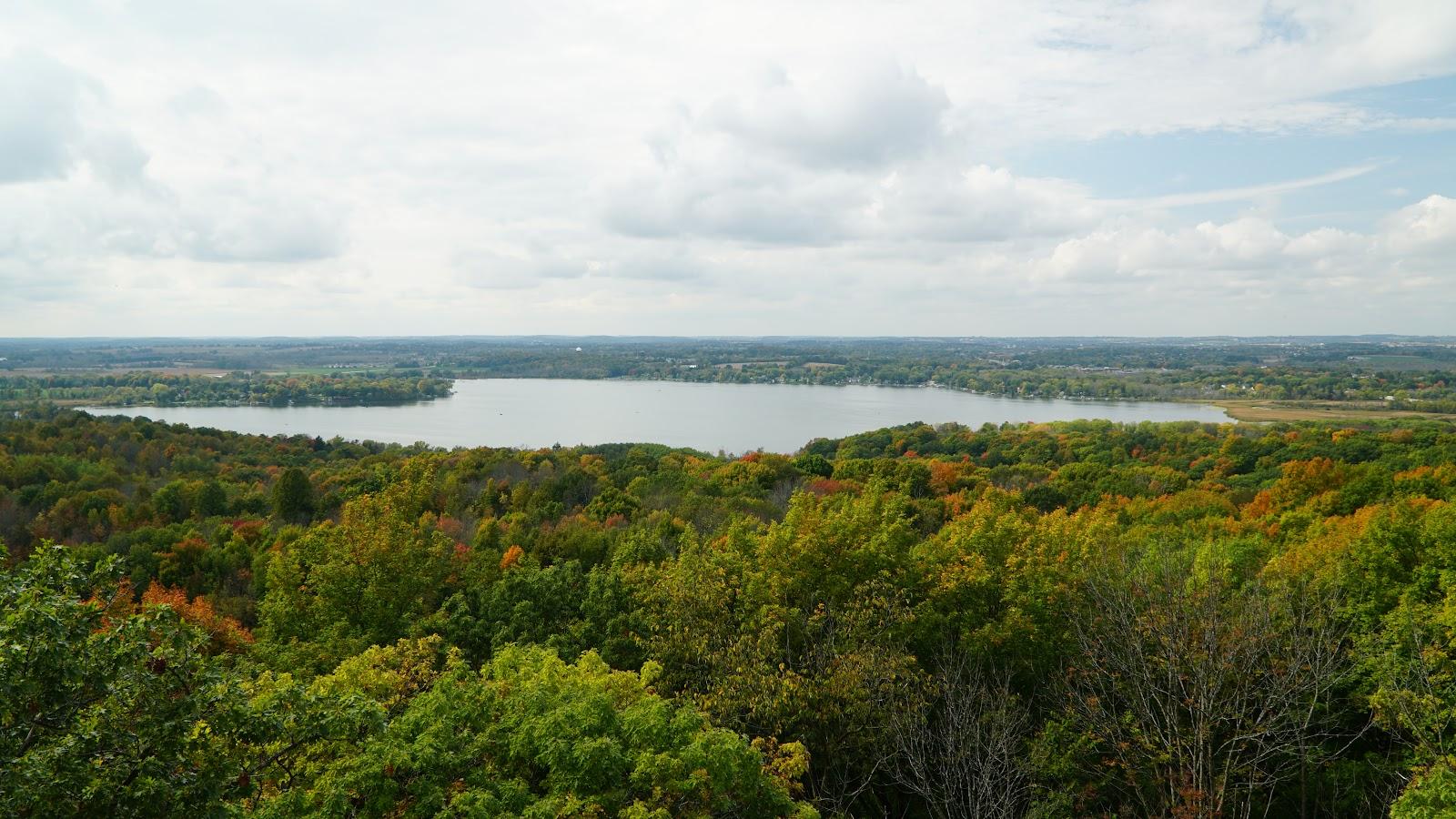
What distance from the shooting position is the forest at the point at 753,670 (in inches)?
284

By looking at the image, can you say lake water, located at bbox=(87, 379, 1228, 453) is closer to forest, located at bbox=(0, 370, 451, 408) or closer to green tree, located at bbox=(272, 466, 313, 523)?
forest, located at bbox=(0, 370, 451, 408)

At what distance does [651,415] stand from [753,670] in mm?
94675

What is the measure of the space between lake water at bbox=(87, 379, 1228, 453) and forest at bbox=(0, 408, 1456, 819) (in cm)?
5794

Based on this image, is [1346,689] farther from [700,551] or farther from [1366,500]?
[1366,500]

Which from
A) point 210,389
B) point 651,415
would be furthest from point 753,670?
point 210,389

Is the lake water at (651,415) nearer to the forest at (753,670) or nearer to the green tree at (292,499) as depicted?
the green tree at (292,499)

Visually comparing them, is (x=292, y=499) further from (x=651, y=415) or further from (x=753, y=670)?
(x=651, y=415)

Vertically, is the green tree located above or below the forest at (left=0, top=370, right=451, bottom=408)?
below

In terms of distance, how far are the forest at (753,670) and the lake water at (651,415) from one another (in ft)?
190

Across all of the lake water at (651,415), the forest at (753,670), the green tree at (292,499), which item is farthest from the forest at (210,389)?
the forest at (753,670)

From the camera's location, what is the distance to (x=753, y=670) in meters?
12.7

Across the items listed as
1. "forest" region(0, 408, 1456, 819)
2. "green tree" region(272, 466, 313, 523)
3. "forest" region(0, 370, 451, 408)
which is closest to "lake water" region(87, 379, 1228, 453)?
"forest" region(0, 370, 451, 408)

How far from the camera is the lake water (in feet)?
289

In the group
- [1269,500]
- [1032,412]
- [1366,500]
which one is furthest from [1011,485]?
[1032,412]
